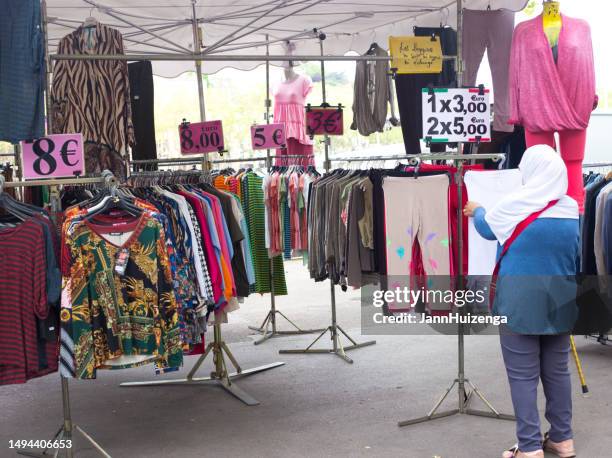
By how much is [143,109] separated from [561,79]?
3899 millimetres

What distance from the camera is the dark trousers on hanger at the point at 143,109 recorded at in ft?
→ 24.0

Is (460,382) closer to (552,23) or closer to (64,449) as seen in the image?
(64,449)

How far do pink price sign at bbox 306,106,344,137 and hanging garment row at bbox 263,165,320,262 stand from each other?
1.93 feet

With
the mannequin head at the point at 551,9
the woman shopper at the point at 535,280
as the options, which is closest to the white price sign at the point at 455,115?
the woman shopper at the point at 535,280

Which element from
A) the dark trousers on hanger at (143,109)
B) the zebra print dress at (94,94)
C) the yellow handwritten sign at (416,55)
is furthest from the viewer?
the dark trousers on hanger at (143,109)

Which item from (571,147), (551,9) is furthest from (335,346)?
(551,9)

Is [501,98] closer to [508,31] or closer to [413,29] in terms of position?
[508,31]

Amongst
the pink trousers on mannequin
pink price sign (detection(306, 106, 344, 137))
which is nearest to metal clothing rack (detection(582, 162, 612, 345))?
the pink trousers on mannequin

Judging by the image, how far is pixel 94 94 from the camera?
18.7 ft

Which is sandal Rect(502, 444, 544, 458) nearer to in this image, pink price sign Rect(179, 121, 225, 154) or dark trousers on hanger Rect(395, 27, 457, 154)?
pink price sign Rect(179, 121, 225, 154)

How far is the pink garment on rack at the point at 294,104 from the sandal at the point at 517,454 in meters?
5.93

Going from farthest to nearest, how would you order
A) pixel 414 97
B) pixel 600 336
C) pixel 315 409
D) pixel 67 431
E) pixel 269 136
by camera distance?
1. pixel 414 97
2. pixel 269 136
3. pixel 600 336
4. pixel 315 409
5. pixel 67 431

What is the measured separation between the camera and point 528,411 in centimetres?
373

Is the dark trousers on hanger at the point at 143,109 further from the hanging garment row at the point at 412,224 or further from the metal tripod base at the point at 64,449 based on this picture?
the metal tripod base at the point at 64,449
